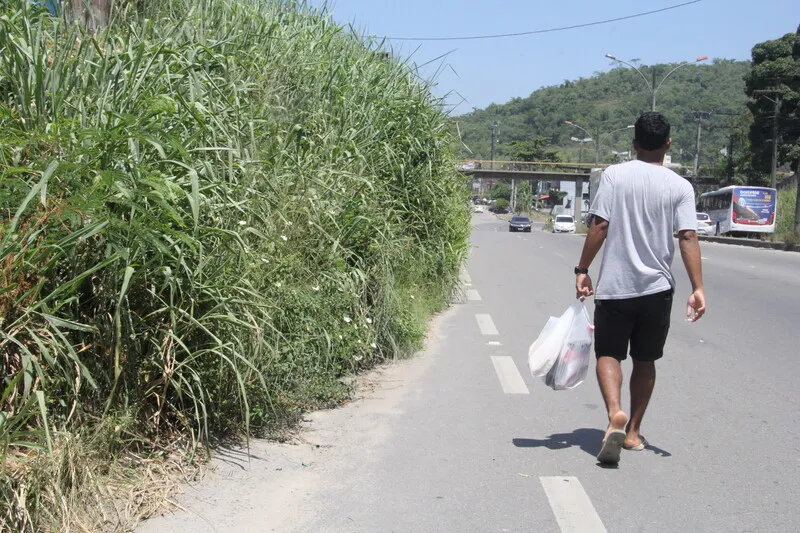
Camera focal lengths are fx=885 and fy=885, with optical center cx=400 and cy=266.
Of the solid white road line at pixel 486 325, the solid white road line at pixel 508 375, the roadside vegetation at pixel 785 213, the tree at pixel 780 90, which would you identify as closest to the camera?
the solid white road line at pixel 508 375

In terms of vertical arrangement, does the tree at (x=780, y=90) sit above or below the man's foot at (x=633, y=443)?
above

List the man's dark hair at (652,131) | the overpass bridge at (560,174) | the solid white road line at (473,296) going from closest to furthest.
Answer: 1. the man's dark hair at (652,131)
2. the solid white road line at (473,296)
3. the overpass bridge at (560,174)

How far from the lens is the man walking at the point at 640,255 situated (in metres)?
4.77

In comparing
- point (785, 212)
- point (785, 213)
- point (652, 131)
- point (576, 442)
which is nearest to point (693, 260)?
point (652, 131)

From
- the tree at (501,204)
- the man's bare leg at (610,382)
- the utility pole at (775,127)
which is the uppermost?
the utility pole at (775,127)

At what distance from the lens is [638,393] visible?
4953 millimetres

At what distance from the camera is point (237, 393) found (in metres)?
4.68

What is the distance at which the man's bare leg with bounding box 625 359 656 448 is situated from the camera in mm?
4914

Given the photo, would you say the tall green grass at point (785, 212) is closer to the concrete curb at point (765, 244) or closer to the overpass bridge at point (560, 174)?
the concrete curb at point (765, 244)

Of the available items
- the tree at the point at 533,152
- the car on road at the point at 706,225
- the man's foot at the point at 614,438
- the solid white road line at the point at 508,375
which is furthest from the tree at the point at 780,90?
the man's foot at the point at 614,438

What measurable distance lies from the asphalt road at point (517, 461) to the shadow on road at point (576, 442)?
0.04 feet

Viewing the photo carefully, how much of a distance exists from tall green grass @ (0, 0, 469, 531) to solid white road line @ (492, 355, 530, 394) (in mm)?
1085

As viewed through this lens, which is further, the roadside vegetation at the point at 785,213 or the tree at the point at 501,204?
the tree at the point at 501,204

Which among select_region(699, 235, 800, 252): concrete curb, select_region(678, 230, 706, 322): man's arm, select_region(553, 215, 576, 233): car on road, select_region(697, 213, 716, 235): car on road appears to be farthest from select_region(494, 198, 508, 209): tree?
select_region(678, 230, 706, 322): man's arm
